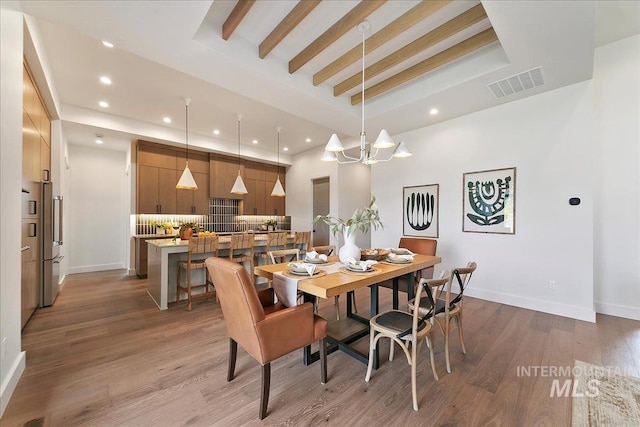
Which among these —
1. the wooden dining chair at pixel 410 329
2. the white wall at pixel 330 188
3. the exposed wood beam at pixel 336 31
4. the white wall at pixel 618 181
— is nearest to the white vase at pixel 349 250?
the wooden dining chair at pixel 410 329

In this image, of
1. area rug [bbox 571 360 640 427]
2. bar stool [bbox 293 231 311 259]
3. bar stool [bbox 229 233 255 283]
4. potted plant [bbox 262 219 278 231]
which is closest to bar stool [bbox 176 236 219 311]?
bar stool [bbox 229 233 255 283]

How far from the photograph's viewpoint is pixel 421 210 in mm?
4625

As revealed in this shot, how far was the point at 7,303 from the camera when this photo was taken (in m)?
1.83

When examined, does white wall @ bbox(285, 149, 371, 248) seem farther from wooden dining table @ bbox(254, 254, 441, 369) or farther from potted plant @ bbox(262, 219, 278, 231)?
wooden dining table @ bbox(254, 254, 441, 369)

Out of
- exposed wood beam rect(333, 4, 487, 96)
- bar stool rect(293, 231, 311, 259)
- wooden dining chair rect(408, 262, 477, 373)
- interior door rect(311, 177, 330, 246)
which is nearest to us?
wooden dining chair rect(408, 262, 477, 373)

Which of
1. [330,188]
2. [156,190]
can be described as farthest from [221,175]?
[330,188]

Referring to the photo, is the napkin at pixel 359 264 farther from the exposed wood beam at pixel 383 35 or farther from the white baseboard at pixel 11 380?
the white baseboard at pixel 11 380

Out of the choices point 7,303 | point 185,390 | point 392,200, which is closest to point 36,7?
point 7,303

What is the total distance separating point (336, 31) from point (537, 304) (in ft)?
13.8

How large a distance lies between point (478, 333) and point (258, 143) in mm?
5801

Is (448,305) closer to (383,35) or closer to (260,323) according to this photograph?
(260,323)

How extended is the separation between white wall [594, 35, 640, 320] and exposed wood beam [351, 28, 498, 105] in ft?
6.84

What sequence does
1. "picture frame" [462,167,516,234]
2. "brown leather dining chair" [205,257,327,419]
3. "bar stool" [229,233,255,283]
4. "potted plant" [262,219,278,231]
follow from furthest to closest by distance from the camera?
"potted plant" [262,219,278,231] < "bar stool" [229,233,255,283] < "picture frame" [462,167,516,234] < "brown leather dining chair" [205,257,327,419]

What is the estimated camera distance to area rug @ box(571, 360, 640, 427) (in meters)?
1.61
